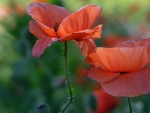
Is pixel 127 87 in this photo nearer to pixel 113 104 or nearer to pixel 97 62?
pixel 97 62

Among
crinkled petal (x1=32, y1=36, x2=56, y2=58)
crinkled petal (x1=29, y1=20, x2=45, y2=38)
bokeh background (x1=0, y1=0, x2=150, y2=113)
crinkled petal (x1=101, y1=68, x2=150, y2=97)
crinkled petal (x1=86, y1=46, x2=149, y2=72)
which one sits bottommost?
bokeh background (x1=0, y1=0, x2=150, y2=113)

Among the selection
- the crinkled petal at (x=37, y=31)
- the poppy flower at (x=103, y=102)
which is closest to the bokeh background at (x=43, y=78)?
the poppy flower at (x=103, y=102)

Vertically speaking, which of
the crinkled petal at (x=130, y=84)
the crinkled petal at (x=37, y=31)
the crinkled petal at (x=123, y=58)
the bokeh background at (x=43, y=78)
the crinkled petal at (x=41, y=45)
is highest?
the crinkled petal at (x=41, y=45)

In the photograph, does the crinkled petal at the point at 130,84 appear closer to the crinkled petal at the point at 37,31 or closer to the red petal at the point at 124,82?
the red petal at the point at 124,82

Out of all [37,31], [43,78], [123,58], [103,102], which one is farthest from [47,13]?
[43,78]

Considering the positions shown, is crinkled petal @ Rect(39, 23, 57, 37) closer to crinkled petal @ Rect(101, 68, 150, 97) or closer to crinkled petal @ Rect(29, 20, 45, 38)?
crinkled petal @ Rect(29, 20, 45, 38)

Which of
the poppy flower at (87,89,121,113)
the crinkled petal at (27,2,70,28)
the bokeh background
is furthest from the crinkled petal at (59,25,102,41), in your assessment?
the poppy flower at (87,89,121,113)
